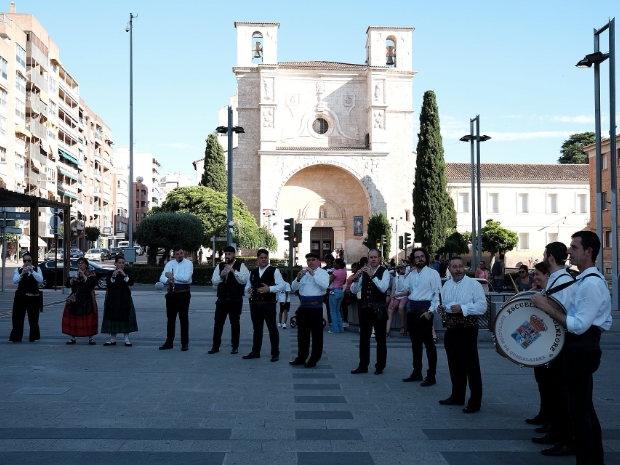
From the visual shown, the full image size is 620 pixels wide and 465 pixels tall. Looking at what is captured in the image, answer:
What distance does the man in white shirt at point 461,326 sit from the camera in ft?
25.6

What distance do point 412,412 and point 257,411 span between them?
161 cm

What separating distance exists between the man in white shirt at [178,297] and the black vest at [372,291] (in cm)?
363

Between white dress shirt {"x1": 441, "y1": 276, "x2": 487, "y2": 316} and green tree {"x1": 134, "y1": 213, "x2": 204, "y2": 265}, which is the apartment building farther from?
white dress shirt {"x1": 441, "y1": 276, "x2": 487, "y2": 316}

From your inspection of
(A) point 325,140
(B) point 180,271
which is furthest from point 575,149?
(B) point 180,271

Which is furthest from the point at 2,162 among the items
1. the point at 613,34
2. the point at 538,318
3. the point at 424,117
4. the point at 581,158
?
the point at 581,158

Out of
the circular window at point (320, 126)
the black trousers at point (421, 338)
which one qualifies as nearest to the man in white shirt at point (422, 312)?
the black trousers at point (421, 338)

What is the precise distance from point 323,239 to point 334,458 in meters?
57.2

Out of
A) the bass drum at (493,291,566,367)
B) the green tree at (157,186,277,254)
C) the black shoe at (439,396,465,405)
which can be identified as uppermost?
the green tree at (157,186,277,254)

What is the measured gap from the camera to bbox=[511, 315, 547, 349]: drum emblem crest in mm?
5984

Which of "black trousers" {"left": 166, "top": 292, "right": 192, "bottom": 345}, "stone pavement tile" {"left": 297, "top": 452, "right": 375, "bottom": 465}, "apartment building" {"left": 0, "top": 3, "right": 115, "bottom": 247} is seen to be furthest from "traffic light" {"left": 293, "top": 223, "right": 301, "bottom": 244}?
"apartment building" {"left": 0, "top": 3, "right": 115, "bottom": 247}

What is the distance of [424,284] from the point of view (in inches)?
384

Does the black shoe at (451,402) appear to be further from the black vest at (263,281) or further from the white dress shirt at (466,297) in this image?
the black vest at (263,281)

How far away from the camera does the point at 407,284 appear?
10070 mm

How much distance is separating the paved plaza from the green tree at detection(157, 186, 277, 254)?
39.4m
